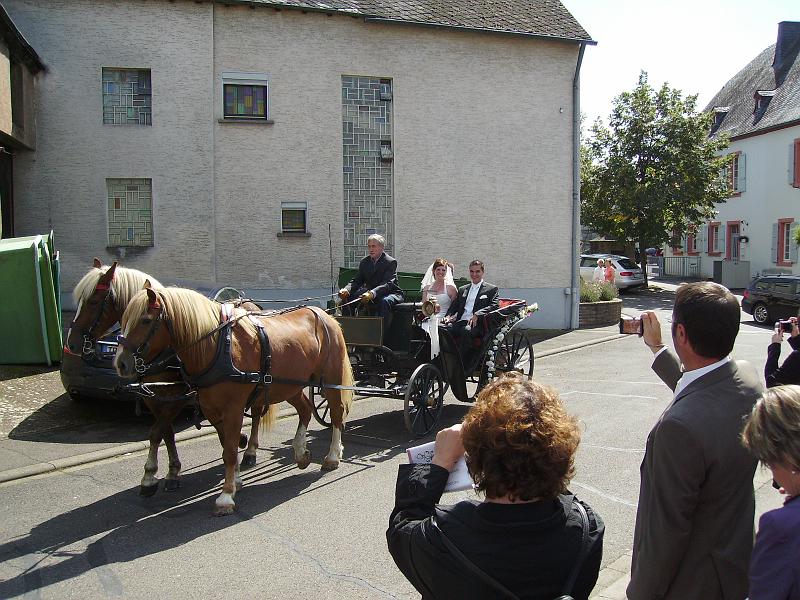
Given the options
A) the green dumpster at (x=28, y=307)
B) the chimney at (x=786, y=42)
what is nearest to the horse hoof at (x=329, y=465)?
the green dumpster at (x=28, y=307)

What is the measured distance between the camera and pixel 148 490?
253 inches

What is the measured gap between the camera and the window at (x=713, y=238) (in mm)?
40594

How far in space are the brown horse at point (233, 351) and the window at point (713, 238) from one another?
3754cm

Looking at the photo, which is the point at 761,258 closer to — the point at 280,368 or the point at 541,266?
the point at 541,266

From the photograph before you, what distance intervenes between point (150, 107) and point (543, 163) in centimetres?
990

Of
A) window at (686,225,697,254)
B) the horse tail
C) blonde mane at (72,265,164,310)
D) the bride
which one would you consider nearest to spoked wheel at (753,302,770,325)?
the bride

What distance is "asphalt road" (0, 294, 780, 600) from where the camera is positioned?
4.73m

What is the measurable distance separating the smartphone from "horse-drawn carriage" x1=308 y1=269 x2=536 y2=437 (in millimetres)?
4517

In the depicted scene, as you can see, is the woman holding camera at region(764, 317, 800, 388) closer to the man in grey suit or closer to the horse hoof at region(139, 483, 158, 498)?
the man in grey suit

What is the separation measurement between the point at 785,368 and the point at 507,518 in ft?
12.3

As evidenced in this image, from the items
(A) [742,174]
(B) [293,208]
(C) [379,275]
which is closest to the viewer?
(C) [379,275]

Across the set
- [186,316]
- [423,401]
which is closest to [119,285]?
[186,316]

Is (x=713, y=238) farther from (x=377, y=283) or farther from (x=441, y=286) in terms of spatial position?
(x=377, y=283)

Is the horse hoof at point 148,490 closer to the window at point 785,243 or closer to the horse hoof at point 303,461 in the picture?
the horse hoof at point 303,461
